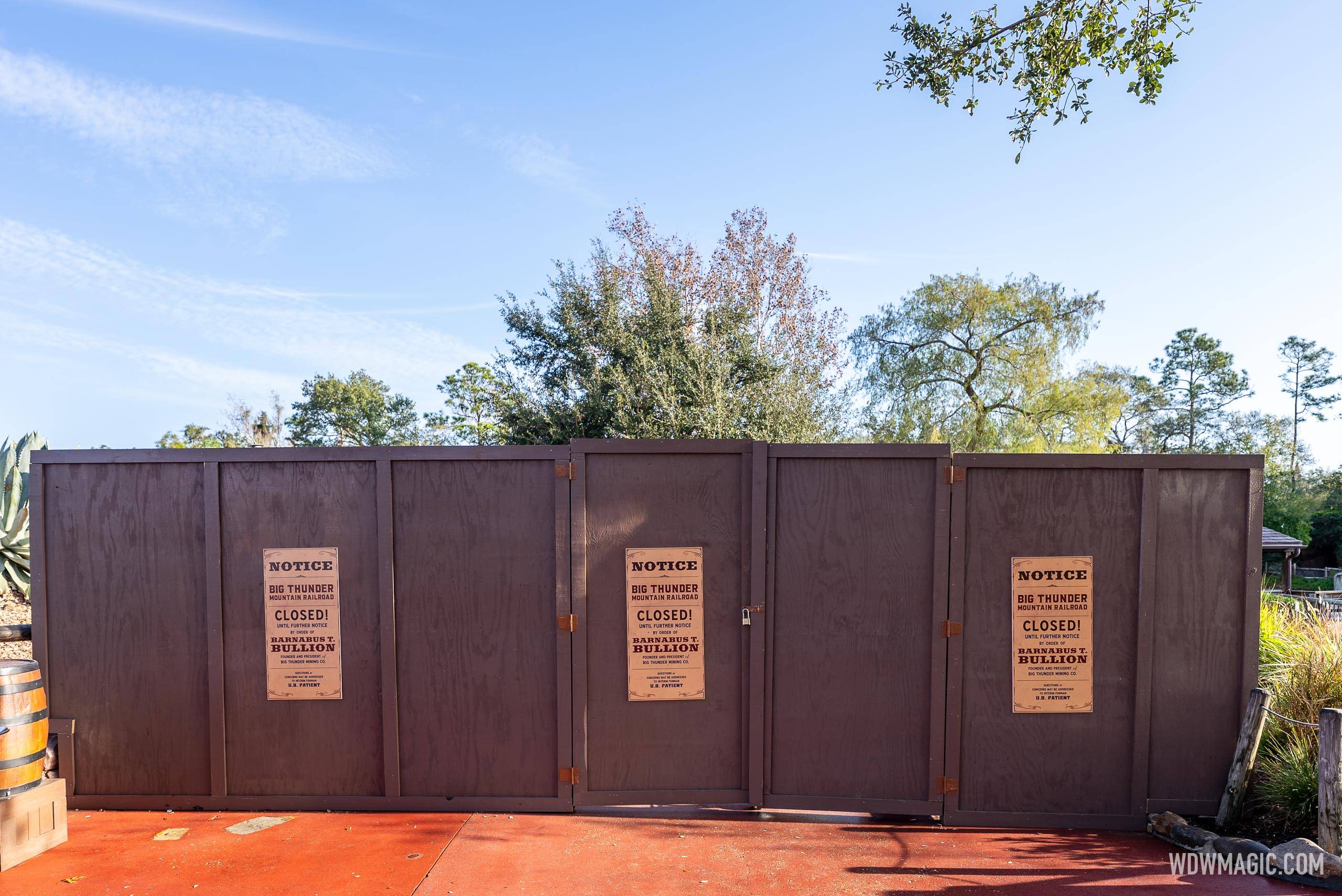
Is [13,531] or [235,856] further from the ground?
[13,531]

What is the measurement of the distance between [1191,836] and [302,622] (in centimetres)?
558

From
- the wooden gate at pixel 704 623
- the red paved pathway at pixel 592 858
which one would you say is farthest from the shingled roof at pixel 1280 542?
the wooden gate at pixel 704 623

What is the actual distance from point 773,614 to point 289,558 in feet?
10.4

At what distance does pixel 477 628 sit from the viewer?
489cm

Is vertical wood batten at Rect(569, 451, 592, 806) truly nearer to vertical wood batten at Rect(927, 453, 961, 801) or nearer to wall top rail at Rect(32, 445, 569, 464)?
wall top rail at Rect(32, 445, 569, 464)

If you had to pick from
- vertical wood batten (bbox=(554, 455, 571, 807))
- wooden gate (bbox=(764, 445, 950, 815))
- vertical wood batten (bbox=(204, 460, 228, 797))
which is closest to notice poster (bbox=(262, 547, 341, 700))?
vertical wood batten (bbox=(204, 460, 228, 797))

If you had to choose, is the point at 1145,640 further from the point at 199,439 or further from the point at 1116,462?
Answer: the point at 199,439

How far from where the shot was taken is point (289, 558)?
4.93 meters

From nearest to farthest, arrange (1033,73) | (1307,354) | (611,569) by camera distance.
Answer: (611,569) → (1033,73) → (1307,354)

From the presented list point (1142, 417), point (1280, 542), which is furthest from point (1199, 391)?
point (1280, 542)

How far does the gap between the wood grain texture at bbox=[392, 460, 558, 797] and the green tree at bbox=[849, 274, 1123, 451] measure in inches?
914

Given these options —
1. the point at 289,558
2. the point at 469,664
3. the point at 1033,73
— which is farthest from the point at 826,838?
the point at 1033,73

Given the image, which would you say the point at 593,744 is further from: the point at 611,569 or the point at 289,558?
the point at 289,558

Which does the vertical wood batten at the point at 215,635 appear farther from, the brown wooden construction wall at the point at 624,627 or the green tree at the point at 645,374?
the green tree at the point at 645,374
